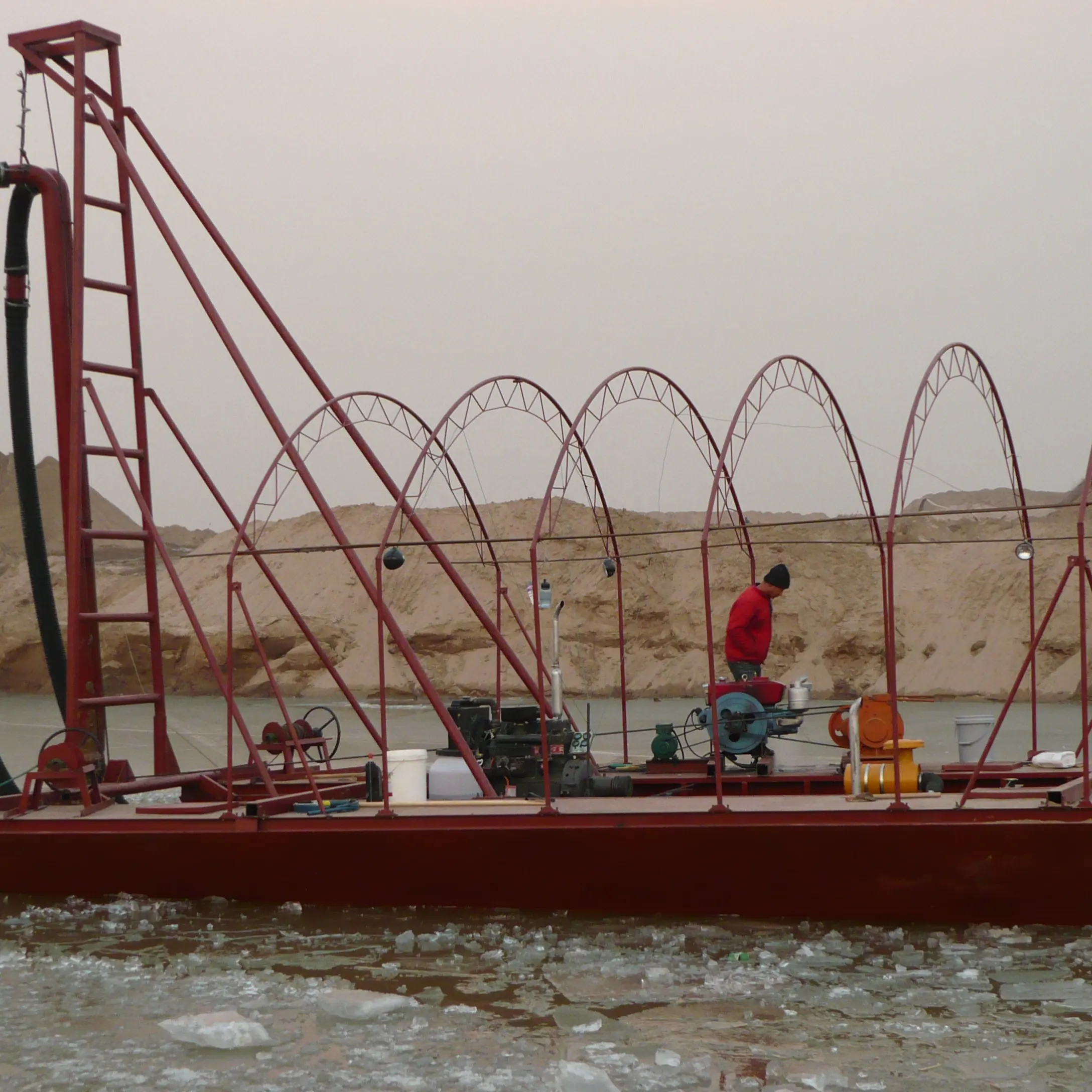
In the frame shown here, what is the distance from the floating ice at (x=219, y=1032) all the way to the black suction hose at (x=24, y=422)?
605cm

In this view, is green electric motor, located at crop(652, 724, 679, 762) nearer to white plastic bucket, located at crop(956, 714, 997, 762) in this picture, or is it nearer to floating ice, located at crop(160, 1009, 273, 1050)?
white plastic bucket, located at crop(956, 714, 997, 762)

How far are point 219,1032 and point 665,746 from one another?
6.14m

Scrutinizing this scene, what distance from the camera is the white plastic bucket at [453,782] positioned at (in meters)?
13.1

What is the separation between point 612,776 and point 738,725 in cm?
125

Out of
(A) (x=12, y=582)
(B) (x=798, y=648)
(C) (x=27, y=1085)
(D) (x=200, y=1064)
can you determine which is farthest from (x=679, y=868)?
(A) (x=12, y=582)

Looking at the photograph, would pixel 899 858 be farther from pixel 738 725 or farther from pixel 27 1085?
pixel 27 1085

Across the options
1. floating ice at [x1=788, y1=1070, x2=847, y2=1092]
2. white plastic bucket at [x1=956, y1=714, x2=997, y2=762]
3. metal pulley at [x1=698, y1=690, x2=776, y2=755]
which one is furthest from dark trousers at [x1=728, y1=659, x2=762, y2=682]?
floating ice at [x1=788, y1=1070, x2=847, y2=1092]

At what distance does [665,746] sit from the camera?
14500 mm

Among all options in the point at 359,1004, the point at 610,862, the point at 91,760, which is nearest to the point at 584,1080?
the point at 359,1004

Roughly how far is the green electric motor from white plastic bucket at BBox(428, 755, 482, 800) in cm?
215

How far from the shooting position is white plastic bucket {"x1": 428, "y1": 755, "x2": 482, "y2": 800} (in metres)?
13.1

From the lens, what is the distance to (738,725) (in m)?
13.4

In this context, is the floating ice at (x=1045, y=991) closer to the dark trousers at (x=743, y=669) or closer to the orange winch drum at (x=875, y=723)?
the orange winch drum at (x=875, y=723)

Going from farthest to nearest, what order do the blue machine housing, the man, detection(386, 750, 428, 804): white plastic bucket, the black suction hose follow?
1. the black suction hose
2. the man
3. the blue machine housing
4. detection(386, 750, 428, 804): white plastic bucket
